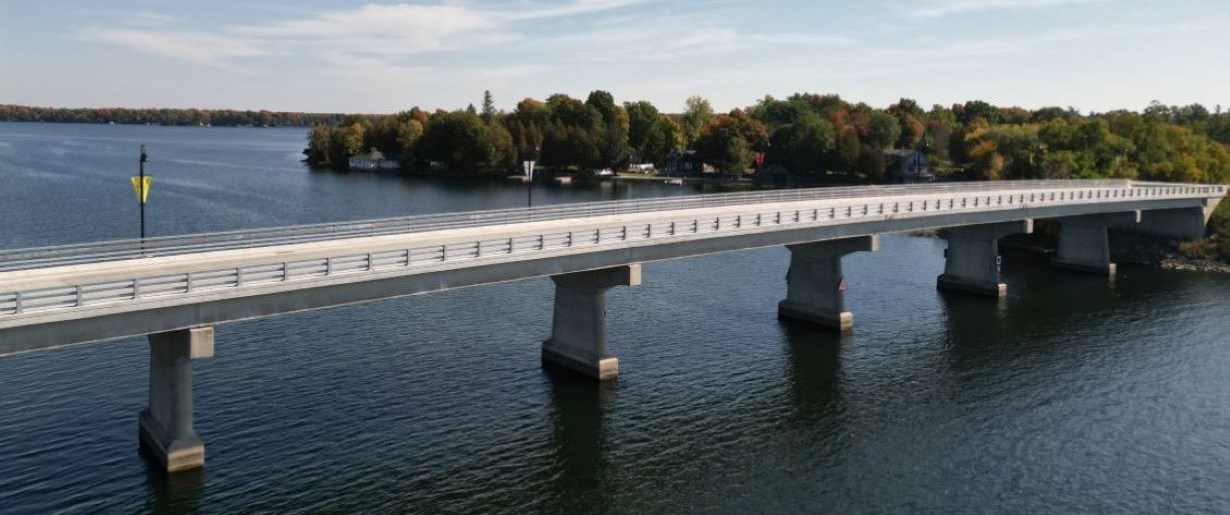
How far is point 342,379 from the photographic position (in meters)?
41.6

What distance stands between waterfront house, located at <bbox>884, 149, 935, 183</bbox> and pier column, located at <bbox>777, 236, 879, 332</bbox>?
11579cm

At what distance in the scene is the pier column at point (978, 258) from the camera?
66625 mm

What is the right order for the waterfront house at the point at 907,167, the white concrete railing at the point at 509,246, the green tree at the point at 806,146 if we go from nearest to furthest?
the white concrete railing at the point at 509,246 → the waterfront house at the point at 907,167 → the green tree at the point at 806,146

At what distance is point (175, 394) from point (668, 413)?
19.4m

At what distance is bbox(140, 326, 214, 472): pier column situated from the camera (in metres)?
29.7

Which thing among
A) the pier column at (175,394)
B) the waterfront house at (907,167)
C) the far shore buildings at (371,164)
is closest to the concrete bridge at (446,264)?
the pier column at (175,394)

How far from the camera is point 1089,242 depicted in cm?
7956

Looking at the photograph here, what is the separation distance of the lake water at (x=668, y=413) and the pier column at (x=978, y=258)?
2.39 metres

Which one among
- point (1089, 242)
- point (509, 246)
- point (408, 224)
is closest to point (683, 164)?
point (1089, 242)

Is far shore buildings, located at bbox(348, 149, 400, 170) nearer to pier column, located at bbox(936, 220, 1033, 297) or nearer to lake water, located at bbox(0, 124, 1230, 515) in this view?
lake water, located at bbox(0, 124, 1230, 515)

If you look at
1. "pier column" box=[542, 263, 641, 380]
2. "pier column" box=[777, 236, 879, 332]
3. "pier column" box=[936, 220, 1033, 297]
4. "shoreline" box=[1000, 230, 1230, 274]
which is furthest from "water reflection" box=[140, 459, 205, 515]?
"shoreline" box=[1000, 230, 1230, 274]

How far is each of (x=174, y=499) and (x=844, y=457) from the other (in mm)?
23972

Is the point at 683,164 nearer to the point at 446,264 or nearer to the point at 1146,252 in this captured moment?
the point at 1146,252

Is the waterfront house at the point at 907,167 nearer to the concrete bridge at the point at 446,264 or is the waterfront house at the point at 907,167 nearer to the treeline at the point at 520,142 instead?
the treeline at the point at 520,142
